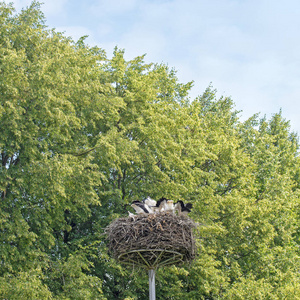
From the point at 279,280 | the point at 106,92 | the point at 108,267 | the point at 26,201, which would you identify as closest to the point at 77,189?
the point at 26,201

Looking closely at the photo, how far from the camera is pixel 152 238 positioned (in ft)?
30.7

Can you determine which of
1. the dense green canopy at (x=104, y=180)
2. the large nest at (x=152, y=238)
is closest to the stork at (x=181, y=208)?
the large nest at (x=152, y=238)

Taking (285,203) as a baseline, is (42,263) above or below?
below

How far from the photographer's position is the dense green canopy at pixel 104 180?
15.4 metres

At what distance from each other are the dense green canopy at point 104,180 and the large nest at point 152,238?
15.4 feet

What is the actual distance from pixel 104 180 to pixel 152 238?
30.2ft

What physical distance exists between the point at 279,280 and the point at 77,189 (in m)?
7.78

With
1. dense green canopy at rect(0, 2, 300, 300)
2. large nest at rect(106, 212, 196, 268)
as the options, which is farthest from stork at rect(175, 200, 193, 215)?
dense green canopy at rect(0, 2, 300, 300)

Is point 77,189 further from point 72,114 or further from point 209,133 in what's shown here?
point 209,133

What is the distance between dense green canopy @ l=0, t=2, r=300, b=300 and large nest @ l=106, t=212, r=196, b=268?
15.4 ft

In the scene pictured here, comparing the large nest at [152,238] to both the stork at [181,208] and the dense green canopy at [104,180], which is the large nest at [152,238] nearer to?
the stork at [181,208]

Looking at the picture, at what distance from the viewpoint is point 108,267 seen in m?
17.2

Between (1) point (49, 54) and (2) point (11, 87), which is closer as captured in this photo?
(2) point (11, 87)

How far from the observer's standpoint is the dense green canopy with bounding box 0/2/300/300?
1542cm
